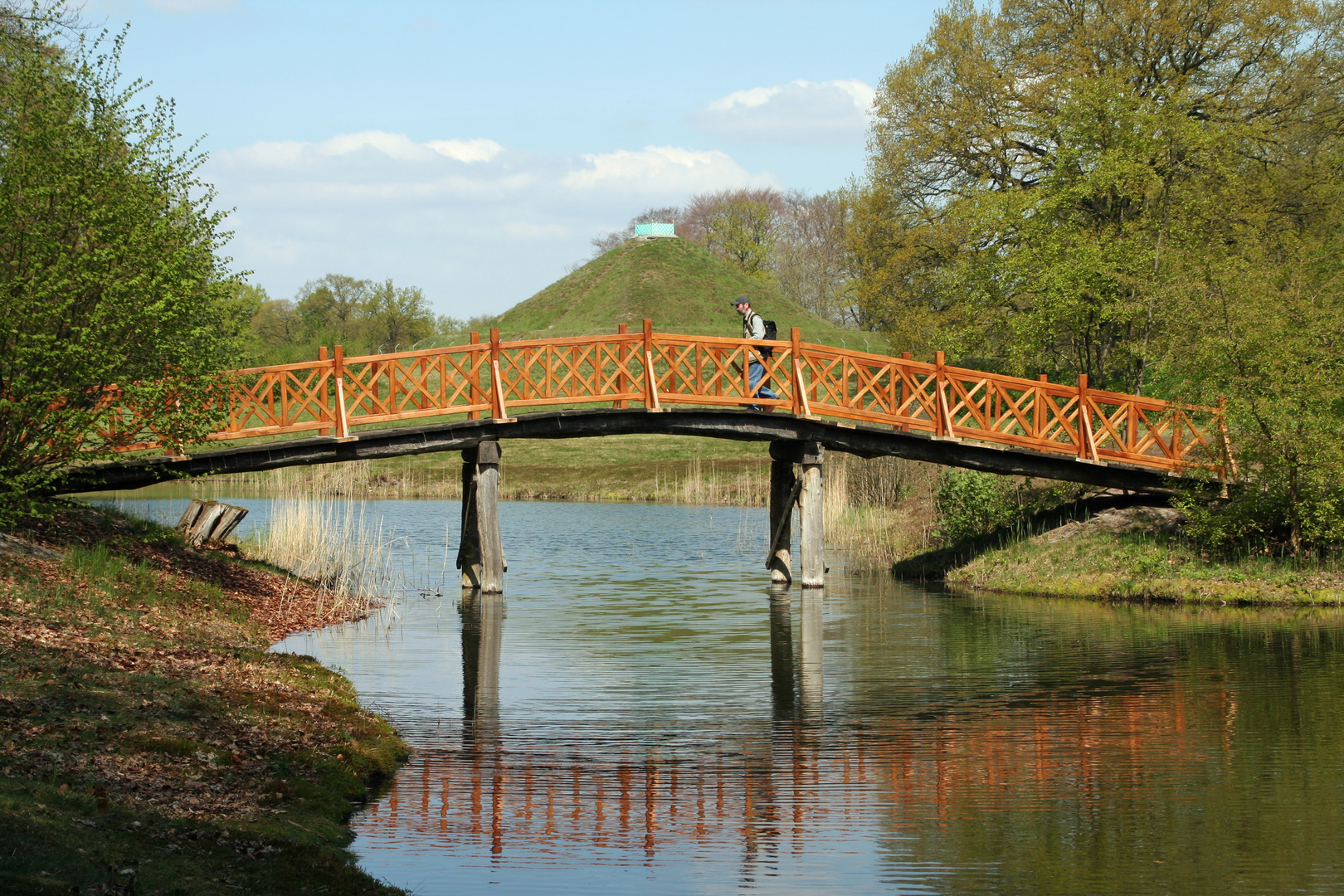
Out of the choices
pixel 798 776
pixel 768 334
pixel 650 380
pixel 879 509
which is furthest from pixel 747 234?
pixel 798 776

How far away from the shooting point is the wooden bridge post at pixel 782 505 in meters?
23.8

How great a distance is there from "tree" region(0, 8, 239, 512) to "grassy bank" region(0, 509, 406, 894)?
1758mm

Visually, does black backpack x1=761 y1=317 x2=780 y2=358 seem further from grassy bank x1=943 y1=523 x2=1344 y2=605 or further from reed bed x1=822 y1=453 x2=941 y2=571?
reed bed x1=822 y1=453 x2=941 y2=571

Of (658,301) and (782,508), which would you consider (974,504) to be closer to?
(782,508)

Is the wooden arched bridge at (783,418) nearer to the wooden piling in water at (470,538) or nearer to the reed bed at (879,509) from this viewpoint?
the wooden piling in water at (470,538)

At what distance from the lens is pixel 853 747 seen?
11227 mm

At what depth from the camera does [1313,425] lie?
20.1 meters

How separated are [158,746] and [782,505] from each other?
1666 cm

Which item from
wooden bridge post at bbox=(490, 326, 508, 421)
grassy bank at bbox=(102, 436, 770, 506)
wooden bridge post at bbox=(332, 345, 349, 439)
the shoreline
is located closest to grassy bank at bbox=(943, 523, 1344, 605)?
the shoreline

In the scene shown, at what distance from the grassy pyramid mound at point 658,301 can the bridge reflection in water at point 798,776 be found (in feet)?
183

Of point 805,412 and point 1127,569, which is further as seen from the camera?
point 805,412

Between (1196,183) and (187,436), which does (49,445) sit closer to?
(187,436)

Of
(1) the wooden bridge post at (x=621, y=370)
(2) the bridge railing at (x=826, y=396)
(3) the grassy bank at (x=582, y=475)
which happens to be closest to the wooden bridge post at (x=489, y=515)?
(2) the bridge railing at (x=826, y=396)

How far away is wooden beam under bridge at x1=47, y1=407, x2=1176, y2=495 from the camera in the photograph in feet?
67.7
